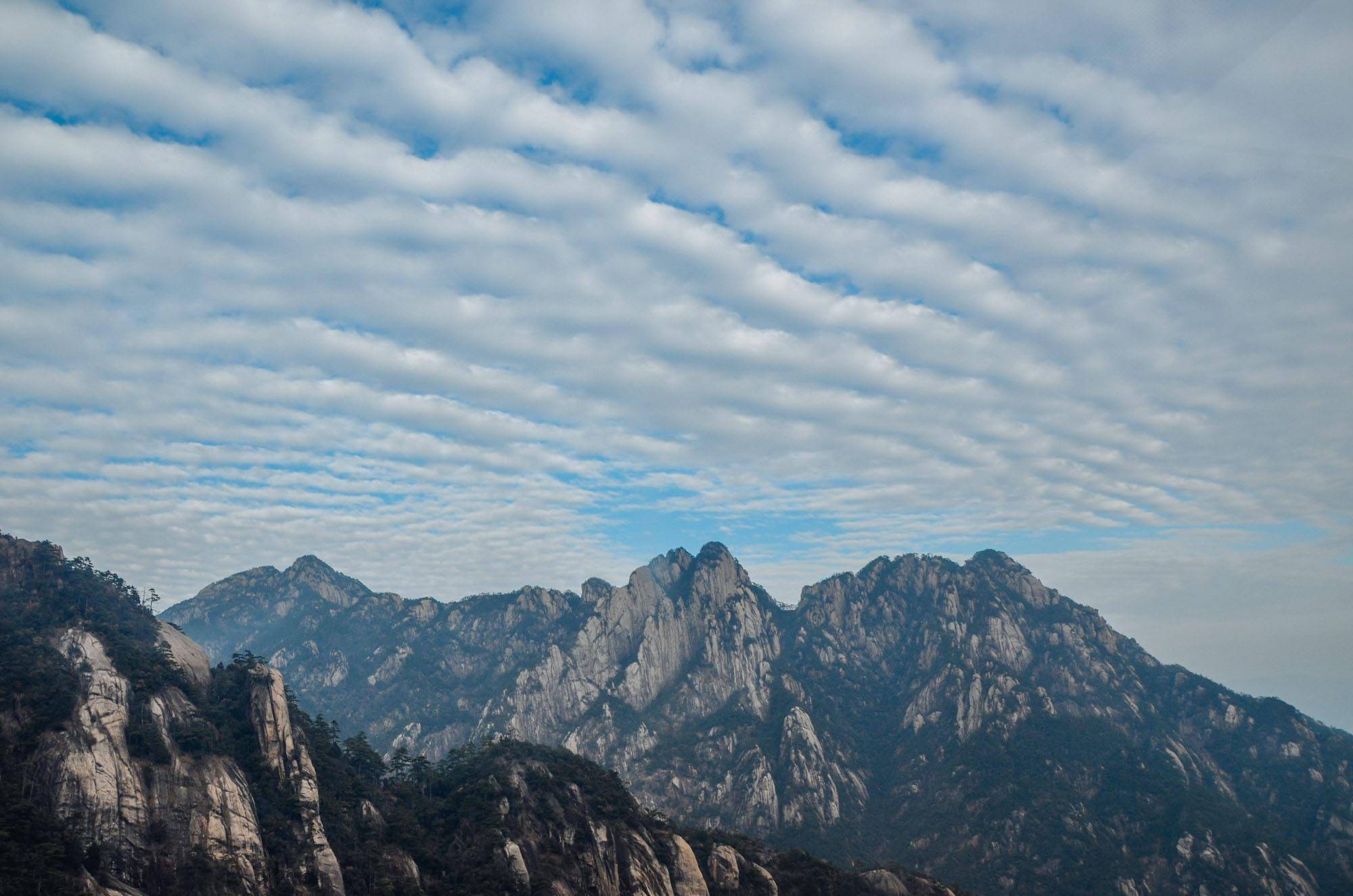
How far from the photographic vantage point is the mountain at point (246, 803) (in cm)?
10631

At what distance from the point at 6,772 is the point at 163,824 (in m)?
21.6

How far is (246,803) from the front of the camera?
12212cm

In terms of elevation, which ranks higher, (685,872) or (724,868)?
(685,872)

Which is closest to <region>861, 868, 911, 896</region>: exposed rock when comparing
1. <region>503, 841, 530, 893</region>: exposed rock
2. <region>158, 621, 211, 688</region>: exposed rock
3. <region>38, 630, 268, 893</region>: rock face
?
<region>503, 841, 530, 893</region>: exposed rock

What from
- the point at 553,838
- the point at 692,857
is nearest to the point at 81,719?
the point at 553,838

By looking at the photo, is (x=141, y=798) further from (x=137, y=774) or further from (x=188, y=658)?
(x=188, y=658)

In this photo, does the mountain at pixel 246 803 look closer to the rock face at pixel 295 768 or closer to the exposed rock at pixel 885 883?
the rock face at pixel 295 768

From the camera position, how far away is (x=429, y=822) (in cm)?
15975

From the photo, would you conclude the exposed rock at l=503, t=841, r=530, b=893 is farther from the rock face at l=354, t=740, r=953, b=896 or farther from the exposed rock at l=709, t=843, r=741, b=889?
the exposed rock at l=709, t=843, r=741, b=889

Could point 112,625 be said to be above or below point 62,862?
above

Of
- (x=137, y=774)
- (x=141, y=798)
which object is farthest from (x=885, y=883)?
(x=137, y=774)

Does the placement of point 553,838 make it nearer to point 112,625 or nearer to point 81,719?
point 81,719

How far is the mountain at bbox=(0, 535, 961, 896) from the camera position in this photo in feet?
349

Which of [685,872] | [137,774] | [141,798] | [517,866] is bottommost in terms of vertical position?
[685,872]
